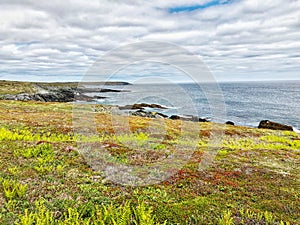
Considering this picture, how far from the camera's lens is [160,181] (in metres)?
12.5

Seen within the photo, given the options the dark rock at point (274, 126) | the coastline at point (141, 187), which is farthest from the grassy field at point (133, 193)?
the dark rock at point (274, 126)

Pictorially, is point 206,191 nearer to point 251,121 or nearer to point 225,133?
point 225,133

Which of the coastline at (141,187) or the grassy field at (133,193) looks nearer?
the grassy field at (133,193)

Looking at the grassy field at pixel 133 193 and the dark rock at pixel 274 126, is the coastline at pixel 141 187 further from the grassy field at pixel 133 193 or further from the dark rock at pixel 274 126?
the dark rock at pixel 274 126

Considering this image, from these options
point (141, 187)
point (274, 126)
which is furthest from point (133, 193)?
point (274, 126)

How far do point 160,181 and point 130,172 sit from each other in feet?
5.95

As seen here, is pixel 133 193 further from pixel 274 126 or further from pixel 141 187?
pixel 274 126

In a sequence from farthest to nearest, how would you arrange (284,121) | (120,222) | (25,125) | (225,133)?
1. (284,121)
2. (225,133)
3. (25,125)
4. (120,222)

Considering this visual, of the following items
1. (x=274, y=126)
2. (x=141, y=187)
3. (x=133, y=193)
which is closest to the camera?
(x=133, y=193)

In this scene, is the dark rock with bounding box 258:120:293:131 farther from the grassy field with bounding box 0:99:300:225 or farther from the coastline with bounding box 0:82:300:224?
the grassy field with bounding box 0:99:300:225

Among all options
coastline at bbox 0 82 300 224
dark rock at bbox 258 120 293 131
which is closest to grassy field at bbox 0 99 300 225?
coastline at bbox 0 82 300 224

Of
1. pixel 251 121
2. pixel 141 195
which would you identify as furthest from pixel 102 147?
pixel 251 121

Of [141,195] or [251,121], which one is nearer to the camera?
[141,195]

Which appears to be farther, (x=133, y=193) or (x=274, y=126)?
(x=274, y=126)
